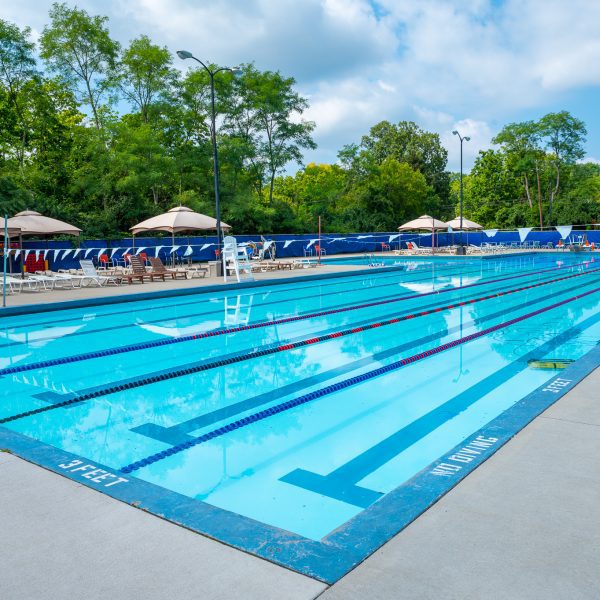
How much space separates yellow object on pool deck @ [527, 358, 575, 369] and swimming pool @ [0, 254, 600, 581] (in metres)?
0.06

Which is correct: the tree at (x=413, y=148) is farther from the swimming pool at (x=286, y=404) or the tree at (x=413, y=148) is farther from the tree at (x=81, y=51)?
the swimming pool at (x=286, y=404)

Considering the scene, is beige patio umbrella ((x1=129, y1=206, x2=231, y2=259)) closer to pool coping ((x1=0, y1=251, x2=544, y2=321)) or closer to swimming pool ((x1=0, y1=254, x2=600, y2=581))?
pool coping ((x1=0, y1=251, x2=544, y2=321))

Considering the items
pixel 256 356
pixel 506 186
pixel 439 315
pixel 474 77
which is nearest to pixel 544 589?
pixel 256 356

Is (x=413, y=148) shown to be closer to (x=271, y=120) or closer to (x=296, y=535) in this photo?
(x=271, y=120)

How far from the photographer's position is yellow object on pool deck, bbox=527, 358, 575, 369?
6520 mm

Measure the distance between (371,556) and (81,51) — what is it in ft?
114

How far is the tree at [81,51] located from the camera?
1182 inches

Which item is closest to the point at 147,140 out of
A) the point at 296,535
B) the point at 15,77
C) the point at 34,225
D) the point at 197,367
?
the point at 15,77

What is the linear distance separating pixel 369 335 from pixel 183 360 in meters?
3.04

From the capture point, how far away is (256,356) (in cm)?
736

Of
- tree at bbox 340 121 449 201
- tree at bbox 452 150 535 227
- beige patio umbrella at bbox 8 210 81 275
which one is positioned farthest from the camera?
tree at bbox 340 121 449 201

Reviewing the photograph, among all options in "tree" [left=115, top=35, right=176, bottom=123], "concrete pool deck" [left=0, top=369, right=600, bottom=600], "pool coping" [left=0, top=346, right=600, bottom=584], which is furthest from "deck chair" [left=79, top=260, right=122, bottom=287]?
"tree" [left=115, top=35, right=176, bottom=123]

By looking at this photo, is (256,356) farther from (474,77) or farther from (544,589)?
(474,77)

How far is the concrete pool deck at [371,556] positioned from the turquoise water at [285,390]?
0.87 metres
